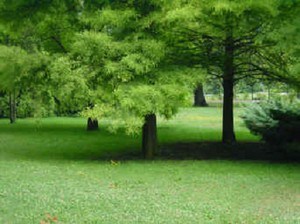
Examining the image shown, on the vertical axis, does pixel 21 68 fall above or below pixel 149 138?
above

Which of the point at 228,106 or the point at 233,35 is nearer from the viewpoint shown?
the point at 233,35

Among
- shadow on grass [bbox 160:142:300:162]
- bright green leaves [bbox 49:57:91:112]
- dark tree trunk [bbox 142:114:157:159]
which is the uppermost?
bright green leaves [bbox 49:57:91:112]

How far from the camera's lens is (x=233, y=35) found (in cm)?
1341

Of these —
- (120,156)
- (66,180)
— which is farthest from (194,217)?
(120,156)

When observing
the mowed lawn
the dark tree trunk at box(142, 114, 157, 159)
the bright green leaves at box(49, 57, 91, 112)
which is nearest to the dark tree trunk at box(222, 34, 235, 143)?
the dark tree trunk at box(142, 114, 157, 159)

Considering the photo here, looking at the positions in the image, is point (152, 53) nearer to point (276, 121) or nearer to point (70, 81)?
point (70, 81)

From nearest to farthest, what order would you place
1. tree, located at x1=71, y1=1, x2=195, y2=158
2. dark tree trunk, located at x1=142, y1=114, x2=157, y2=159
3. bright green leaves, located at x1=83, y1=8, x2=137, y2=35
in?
tree, located at x1=71, y1=1, x2=195, y2=158 → bright green leaves, located at x1=83, y1=8, x2=137, y2=35 → dark tree trunk, located at x1=142, y1=114, x2=157, y2=159

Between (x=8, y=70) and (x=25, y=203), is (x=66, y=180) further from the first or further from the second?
(x=8, y=70)

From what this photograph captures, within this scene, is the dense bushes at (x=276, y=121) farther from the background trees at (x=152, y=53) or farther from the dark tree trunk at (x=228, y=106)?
the dark tree trunk at (x=228, y=106)

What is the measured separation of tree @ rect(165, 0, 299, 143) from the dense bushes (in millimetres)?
797

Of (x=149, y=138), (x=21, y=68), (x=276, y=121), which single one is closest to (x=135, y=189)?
(x=149, y=138)

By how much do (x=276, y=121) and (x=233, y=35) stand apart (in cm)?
276

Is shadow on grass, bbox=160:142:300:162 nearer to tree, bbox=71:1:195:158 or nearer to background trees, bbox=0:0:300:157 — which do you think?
background trees, bbox=0:0:300:157

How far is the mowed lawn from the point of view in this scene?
746cm
